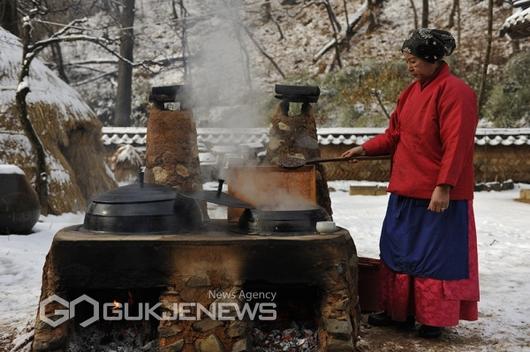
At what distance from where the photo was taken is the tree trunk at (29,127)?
744cm

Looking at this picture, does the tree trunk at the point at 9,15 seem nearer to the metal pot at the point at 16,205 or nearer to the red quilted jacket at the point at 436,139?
the metal pot at the point at 16,205

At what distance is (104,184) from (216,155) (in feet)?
13.7

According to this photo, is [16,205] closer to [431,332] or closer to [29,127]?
[29,127]

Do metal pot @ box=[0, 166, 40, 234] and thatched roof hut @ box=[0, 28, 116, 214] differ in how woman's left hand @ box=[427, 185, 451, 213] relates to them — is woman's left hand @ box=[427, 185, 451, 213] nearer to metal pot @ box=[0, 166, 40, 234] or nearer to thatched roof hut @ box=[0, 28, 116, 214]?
metal pot @ box=[0, 166, 40, 234]

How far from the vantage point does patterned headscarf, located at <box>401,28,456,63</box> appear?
3.63m

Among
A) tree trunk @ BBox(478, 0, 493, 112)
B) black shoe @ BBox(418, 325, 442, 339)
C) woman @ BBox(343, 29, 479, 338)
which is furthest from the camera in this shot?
tree trunk @ BBox(478, 0, 493, 112)

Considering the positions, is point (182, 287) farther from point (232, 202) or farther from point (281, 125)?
point (281, 125)

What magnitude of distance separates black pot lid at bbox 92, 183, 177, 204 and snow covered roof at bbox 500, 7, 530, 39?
17.4 ft

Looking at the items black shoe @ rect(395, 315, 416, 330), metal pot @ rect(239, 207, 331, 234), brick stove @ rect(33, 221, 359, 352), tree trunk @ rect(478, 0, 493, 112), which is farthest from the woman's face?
tree trunk @ rect(478, 0, 493, 112)

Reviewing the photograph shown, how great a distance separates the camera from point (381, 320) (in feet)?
13.2

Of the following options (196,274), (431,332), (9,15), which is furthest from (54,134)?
(431,332)

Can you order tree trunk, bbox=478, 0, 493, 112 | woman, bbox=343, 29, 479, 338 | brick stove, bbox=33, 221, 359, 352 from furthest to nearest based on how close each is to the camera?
tree trunk, bbox=478, 0, 493, 112, woman, bbox=343, 29, 479, 338, brick stove, bbox=33, 221, 359, 352

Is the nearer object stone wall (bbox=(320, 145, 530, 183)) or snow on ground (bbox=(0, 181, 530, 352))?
snow on ground (bbox=(0, 181, 530, 352))

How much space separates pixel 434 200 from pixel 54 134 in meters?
7.10
